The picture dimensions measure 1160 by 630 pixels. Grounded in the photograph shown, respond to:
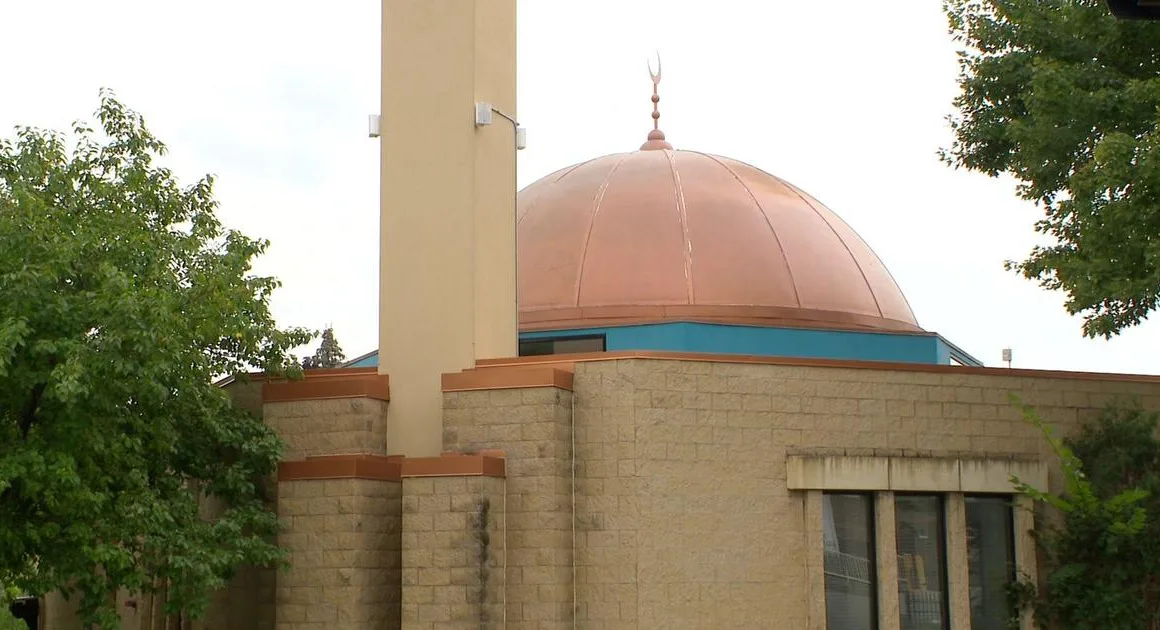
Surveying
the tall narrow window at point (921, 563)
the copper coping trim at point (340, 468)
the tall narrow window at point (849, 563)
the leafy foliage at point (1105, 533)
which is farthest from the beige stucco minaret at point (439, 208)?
the leafy foliage at point (1105, 533)

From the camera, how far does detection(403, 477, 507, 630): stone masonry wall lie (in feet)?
45.2

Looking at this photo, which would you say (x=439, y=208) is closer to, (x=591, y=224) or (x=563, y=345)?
(x=563, y=345)

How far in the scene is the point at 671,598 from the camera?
45.3ft

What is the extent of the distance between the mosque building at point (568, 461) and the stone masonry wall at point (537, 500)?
22mm

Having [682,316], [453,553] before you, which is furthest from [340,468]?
[682,316]

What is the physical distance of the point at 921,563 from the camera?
15.0 meters

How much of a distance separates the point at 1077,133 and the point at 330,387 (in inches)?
331

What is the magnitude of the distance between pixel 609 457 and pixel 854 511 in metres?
2.71

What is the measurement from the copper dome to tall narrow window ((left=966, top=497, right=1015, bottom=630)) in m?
4.55

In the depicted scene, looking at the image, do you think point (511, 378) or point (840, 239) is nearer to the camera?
point (511, 378)

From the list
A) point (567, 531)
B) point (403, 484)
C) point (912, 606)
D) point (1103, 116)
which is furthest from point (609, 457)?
point (1103, 116)

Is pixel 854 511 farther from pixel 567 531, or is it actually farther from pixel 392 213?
pixel 392 213

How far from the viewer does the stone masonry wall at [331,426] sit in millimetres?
15133

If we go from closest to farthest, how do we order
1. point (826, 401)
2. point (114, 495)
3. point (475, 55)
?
point (114, 495) → point (826, 401) → point (475, 55)
